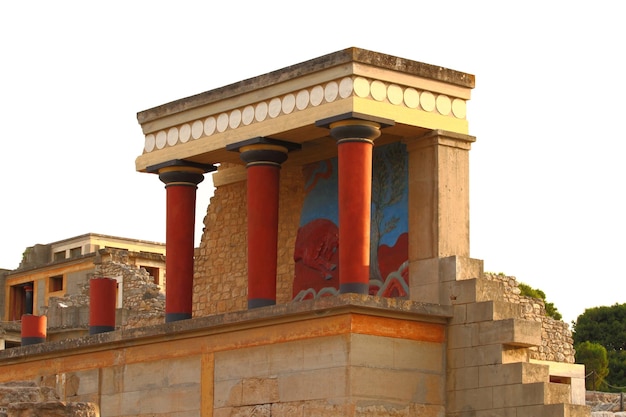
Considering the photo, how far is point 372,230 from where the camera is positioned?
68.1 ft

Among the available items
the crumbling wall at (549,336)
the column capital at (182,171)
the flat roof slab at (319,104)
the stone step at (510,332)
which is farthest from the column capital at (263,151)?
the crumbling wall at (549,336)

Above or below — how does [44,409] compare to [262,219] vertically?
below

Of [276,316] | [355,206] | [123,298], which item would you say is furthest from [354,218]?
[123,298]

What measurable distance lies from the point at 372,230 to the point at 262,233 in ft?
5.46

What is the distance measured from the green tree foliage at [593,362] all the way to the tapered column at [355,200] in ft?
105

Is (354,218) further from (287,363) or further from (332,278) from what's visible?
(332,278)

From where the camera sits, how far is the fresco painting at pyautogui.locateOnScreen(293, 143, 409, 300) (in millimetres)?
20203

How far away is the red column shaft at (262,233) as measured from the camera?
1984 centimetres

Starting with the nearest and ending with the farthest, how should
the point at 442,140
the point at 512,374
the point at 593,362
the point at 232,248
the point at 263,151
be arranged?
the point at 512,374 → the point at 442,140 → the point at 263,151 → the point at 232,248 → the point at 593,362

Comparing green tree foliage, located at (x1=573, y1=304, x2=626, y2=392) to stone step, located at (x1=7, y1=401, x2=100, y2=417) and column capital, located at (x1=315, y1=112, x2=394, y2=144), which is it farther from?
stone step, located at (x1=7, y1=401, x2=100, y2=417)

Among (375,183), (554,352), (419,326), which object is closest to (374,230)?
(375,183)

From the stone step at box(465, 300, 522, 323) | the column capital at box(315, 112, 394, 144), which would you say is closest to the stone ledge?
the stone step at box(465, 300, 522, 323)

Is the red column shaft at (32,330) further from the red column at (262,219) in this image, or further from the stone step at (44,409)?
the stone step at (44,409)

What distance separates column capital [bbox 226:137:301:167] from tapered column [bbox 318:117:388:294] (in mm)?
1477
